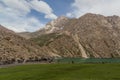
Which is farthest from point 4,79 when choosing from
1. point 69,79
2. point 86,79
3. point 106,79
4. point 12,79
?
point 106,79

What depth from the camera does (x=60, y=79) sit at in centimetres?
4688

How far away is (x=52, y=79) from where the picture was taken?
4722 centimetres

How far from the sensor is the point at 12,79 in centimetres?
4897

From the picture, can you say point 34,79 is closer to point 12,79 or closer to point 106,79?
point 12,79

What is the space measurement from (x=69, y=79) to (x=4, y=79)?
43.8 feet

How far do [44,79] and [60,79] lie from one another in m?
3.24

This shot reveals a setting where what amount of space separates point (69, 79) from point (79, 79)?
1907mm

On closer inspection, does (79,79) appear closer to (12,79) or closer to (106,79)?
(106,79)

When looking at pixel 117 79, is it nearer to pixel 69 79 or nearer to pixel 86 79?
pixel 86 79

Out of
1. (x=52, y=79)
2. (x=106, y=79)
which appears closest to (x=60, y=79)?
(x=52, y=79)

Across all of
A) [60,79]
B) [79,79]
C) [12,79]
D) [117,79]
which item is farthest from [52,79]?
[117,79]

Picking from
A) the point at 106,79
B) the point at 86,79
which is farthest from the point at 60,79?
the point at 106,79

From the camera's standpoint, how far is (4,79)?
4953 cm

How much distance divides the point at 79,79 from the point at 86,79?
136 centimetres
